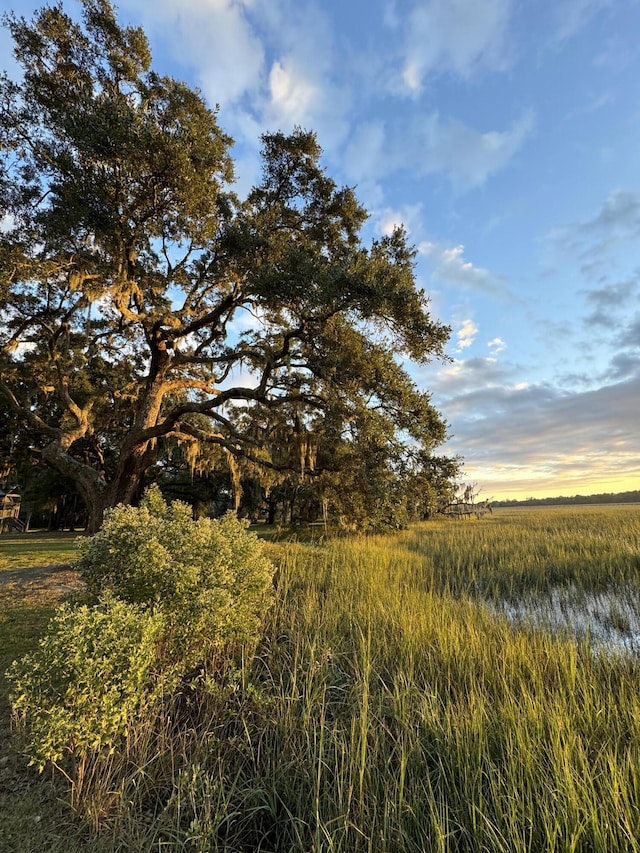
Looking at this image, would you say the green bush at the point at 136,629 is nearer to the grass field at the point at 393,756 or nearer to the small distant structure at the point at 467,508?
the grass field at the point at 393,756

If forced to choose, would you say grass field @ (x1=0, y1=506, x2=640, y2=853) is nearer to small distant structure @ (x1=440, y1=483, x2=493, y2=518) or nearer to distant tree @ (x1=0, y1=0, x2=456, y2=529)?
distant tree @ (x1=0, y1=0, x2=456, y2=529)

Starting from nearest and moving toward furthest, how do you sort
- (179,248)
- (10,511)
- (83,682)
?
(83,682)
(179,248)
(10,511)

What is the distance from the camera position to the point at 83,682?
263 centimetres

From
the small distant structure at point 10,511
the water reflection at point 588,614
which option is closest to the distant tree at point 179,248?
the water reflection at point 588,614

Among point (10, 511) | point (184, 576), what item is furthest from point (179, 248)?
point (10, 511)

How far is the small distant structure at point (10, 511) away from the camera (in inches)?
1145

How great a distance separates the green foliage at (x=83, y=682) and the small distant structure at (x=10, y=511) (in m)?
32.1

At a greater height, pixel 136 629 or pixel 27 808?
pixel 136 629

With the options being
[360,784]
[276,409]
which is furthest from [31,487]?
[360,784]

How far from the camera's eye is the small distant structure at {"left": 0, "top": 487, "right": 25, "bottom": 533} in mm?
29072

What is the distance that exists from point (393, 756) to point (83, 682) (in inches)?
82.9

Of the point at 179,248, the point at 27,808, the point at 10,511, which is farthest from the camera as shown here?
the point at 10,511

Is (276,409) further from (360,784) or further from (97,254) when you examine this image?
(360,784)

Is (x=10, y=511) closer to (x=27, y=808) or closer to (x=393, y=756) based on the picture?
(x=27, y=808)
